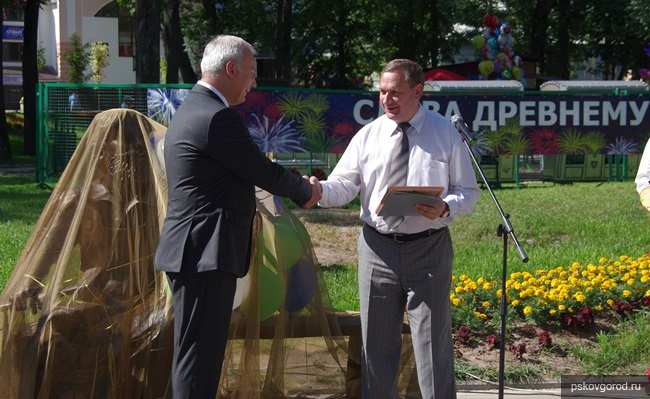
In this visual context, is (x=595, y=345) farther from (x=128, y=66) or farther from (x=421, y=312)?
(x=128, y=66)

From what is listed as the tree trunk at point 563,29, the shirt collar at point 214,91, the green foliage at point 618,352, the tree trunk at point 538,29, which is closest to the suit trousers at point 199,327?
the shirt collar at point 214,91

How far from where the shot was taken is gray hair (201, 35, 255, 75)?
3.96 metres

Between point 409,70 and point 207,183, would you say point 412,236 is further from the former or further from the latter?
point 207,183

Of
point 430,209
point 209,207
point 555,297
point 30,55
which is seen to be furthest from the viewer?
point 30,55

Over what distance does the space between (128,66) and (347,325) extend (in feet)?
209

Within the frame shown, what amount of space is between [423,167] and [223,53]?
3.96ft

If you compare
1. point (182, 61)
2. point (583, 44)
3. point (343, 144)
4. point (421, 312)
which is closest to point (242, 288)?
point (421, 312)

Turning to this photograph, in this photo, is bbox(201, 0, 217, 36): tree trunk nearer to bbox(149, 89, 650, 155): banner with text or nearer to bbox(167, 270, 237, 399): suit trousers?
bbox(149, 89, 650, 155): banner with text

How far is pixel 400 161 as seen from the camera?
4.46 meters

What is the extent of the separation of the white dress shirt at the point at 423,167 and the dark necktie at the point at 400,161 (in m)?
0.02

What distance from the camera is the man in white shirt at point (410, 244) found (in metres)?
4.37

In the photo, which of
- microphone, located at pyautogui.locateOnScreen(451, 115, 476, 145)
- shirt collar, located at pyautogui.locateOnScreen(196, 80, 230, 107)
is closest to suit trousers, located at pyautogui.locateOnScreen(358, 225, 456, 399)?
microphone, located at pyautogui.locateOnScreen(451, 115, 476, 145)

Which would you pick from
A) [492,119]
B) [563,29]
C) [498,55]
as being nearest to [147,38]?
[492,119]

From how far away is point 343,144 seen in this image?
1545 cm
